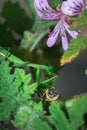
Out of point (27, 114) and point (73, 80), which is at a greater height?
point (27, 114)

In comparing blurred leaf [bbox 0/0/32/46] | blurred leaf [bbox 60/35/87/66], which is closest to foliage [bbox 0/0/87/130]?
blurred leaf [bbox 60/35/87/66]

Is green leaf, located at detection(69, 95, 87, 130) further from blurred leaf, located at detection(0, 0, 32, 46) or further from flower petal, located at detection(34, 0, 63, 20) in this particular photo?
blurred leaf, located at detection(0, 0, 32, 46)

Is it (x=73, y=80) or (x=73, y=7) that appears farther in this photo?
(x=73, y=80)

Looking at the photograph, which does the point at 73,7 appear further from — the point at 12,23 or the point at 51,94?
the point at 12,23

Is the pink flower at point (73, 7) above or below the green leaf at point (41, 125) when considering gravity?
above

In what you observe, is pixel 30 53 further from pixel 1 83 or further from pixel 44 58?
pixel 1 83

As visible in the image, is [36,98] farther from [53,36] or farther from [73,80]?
[73,80]

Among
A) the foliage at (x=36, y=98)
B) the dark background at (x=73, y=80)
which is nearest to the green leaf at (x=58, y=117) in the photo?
the foliage at (x=36, y=98)

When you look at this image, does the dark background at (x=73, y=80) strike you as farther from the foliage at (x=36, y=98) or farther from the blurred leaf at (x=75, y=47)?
the blurred leaf at (x=75, y=47)

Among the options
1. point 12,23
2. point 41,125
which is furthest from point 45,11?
point 12,23
